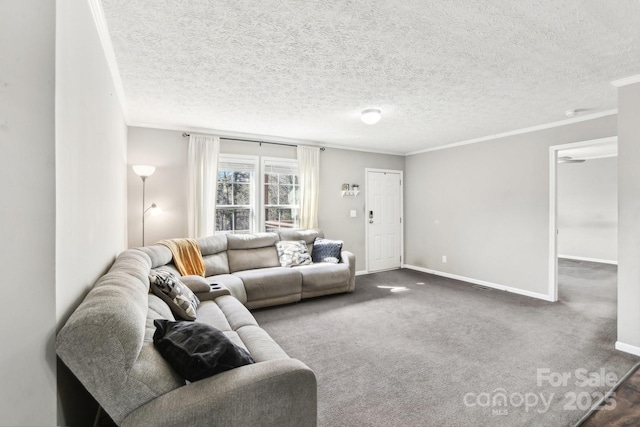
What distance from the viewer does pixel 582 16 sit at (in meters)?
1.81

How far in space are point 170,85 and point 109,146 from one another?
33.5 inches

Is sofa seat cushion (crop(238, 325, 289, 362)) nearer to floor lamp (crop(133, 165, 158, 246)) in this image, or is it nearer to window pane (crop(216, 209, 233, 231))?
floor lamp (crop(133, 165, 158, 246))

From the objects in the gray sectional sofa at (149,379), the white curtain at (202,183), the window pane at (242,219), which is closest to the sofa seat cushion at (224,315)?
the gray sectional sofa at (149,379)

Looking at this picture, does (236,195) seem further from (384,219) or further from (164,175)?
(384,219)

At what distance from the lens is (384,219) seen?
6.23 meters

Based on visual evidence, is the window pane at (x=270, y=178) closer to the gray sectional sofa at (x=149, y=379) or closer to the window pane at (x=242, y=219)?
the window pane at (x=242, y=219)

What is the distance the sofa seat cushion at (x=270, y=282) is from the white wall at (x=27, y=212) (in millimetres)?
2753

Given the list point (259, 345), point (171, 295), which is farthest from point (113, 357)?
point (171, 295)

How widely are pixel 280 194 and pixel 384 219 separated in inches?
93.4

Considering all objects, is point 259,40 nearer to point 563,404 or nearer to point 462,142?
point 563,404

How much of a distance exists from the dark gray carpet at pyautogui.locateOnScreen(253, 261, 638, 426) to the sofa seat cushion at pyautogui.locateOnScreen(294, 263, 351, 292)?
0.22 meters

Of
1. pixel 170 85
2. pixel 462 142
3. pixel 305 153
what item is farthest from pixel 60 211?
pixel 462 142

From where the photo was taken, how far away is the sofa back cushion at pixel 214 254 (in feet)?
13.1

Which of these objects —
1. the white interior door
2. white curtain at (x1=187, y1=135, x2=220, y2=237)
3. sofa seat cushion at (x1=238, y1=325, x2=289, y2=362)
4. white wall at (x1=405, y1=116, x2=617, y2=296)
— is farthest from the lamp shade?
white wall at (x1=405, y1=116, x2=617, y2=296)
